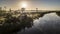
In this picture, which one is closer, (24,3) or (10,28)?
(10,28)

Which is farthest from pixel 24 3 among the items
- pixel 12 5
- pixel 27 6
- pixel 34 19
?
pixel 34 19

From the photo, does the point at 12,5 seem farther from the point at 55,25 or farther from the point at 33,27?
the point at 55,25

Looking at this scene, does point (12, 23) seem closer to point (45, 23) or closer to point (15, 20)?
point (15, 20)

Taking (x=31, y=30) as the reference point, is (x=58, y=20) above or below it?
above

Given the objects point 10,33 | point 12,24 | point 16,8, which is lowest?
point 10,33

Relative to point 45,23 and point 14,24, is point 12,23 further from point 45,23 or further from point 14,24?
point 45,23

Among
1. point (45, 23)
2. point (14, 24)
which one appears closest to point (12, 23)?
point (14, 24)

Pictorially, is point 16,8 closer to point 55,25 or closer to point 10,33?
point 10,33

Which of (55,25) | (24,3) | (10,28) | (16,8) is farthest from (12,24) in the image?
→ (55,25)
